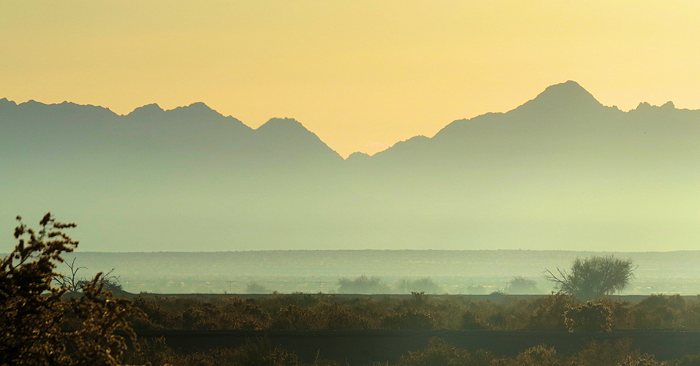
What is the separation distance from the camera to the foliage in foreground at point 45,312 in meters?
15.9

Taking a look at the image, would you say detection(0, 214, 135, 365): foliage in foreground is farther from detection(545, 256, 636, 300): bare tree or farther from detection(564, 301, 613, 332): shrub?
detection(545, 256, 636, 300): bare tree

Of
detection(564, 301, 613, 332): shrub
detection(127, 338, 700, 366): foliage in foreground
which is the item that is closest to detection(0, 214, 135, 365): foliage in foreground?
detection(127, 338, 700, 366): foliage in foreground

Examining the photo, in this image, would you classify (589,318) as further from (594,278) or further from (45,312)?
(594,278)

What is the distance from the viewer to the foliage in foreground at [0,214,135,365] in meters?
15.9

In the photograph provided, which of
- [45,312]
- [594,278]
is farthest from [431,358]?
[594,278]

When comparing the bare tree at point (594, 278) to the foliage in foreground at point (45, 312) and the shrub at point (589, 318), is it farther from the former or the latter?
the foliage in foreground at point (45, 312)

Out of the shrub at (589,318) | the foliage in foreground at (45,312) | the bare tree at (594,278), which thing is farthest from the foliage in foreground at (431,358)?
the bare tree at (594,278)

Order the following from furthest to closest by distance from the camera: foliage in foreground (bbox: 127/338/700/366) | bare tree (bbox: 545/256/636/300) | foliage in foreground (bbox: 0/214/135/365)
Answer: bare tree (bbox: 545/256/636/300) < foliage in foreground (bbox: 127/338/700/366) < foliage in foreground (bbox: 0/214/135/365)

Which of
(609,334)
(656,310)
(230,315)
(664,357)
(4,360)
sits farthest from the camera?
(656,310)

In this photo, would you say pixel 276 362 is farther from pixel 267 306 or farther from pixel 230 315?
pixel 267 306

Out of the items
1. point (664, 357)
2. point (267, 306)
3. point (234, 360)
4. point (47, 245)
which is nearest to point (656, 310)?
point (267, 306)

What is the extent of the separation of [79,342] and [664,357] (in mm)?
29998

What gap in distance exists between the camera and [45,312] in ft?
53.2

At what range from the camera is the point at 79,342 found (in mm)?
15891
